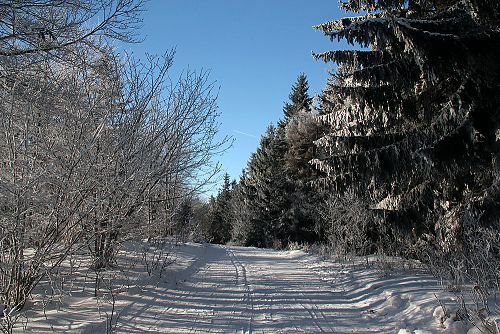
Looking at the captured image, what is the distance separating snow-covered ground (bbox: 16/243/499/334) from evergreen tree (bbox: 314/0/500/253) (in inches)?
76.5

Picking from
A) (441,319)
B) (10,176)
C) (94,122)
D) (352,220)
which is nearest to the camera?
(10,176)

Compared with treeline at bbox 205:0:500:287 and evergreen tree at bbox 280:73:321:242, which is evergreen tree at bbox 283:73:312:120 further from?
treeline at bbox 205:0:500:287

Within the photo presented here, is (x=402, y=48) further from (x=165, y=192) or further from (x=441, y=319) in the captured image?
(x=165, y=192)

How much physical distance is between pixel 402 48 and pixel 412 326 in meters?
5.83

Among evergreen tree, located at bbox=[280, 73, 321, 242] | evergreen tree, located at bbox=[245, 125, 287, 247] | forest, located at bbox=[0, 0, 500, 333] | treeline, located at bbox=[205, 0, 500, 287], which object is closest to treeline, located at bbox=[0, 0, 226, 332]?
forest, located at bbox=[0, 0, 500, 333]

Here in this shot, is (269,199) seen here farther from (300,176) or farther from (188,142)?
(188,142)

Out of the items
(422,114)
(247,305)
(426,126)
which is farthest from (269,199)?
(247,305)

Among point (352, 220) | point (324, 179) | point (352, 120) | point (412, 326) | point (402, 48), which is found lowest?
point (412, 326)

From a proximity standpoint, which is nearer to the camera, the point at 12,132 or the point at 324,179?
the point at 12,132

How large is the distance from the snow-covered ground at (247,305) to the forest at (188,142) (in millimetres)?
443

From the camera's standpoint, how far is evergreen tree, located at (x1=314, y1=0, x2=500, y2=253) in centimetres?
792

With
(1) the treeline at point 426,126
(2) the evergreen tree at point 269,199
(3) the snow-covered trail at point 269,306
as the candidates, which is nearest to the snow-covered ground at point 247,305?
(3) the snow-covered trail at point 269,306

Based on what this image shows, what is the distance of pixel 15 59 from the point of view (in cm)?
574

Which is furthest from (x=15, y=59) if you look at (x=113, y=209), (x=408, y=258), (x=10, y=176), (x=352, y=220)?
(x=352, y=220)
